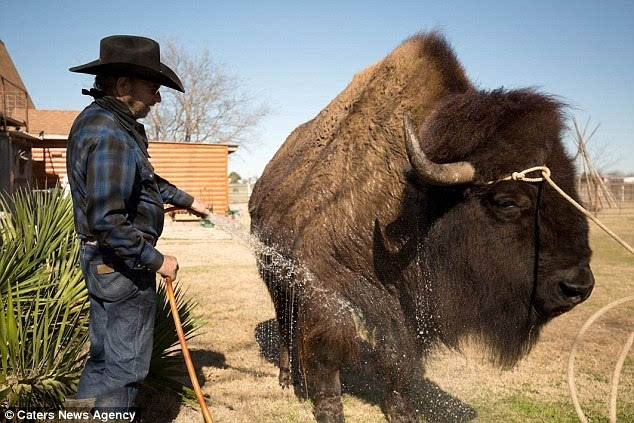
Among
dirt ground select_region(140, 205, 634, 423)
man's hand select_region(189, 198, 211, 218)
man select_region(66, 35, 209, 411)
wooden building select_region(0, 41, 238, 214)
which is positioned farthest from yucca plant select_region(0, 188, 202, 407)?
wooden building select_region(0, 41, 238, 214)

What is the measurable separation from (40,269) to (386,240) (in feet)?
8.65

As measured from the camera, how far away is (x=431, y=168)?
3.23 meters

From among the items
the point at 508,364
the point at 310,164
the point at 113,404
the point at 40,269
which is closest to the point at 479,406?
the point at 508,364

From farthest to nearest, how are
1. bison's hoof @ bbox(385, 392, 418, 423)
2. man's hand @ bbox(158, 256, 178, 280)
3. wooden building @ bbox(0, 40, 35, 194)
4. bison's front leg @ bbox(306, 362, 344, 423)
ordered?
wooden building @ bbox(0, 40, 35, 194) < bison's hoof @ bbox(385, 392, 418, 423) < bison's front leg @ bbox(306, 362, 344, 423) < man's hand @ bbox(158, 256, 178, 280)

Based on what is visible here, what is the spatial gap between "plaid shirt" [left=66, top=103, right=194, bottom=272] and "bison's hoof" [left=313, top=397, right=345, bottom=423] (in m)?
2.19

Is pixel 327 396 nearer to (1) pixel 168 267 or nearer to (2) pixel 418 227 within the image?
(2) pixel 418 227

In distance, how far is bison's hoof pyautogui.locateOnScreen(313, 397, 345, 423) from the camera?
14.3ft

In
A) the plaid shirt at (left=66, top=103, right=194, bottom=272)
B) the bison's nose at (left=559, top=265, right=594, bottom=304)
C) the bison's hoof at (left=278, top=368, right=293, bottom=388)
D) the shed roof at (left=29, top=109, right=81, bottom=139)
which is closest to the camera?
the plaid shirt at (left=66, top=103, right=194, bottom=272)

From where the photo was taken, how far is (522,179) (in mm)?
3193

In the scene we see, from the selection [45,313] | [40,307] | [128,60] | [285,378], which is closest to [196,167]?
[285,378]

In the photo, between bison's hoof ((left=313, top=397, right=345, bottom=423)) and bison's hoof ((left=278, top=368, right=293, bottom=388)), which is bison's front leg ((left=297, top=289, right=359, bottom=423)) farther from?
bison's hoof ((left=278, top=368, right=293, bottom=388))

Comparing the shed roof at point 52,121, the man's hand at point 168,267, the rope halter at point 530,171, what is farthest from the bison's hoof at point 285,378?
the shed roof at point 52,121

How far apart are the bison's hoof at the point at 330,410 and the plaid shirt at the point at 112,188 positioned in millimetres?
2192

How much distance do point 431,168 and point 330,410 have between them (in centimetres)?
229
